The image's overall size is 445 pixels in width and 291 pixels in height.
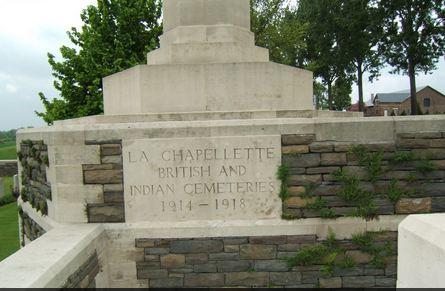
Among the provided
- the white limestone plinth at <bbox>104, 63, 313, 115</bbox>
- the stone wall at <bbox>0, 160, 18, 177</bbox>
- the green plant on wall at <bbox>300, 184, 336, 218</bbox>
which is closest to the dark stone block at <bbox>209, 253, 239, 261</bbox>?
the green plant on wall at <bbox>300, 184, 336, 218</bbox>

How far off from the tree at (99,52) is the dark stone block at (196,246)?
833 cm

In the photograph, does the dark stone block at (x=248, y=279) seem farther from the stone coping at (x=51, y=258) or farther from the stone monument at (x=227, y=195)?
the stone coping at (x=51, y=258)

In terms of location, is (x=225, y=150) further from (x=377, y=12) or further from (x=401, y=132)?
(x=377, y=12)

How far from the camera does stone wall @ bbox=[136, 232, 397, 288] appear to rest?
3930 mm

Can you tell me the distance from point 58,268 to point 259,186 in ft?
6.55

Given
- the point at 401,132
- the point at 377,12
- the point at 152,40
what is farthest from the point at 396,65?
the point at 401,132

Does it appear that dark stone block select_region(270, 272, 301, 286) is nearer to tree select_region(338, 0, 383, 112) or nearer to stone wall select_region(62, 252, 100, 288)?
stone wall select_region(62, 252, 100, 288)

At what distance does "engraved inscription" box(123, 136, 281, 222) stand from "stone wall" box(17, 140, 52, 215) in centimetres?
107

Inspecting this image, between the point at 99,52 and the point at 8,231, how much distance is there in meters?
5.57

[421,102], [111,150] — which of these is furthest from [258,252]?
[421,102]

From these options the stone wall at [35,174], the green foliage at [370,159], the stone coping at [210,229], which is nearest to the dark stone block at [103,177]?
the stone coping at [210,229]

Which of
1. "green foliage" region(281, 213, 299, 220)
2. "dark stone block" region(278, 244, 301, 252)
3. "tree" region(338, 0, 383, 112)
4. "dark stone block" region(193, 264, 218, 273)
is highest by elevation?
"tree" region(338, 0, 383, 112)

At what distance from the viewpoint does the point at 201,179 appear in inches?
157

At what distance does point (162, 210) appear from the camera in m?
3.99
